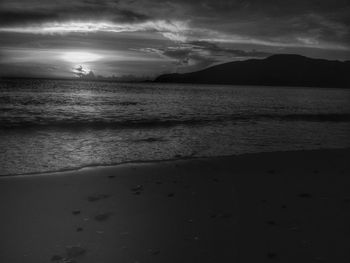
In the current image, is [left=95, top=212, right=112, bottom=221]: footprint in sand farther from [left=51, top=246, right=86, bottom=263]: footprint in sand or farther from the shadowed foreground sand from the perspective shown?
[left=51, top=246, right=86, bottom=263]: footprint in sand

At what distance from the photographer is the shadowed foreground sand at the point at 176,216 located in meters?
4.69

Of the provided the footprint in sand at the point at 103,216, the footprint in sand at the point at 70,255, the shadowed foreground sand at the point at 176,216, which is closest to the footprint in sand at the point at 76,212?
the shadowed foreground sand at the point at 176,216

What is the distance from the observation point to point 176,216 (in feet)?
19.6

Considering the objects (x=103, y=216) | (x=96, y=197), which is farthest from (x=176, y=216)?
(x=96, y=197)

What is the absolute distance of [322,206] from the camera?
6477 mm

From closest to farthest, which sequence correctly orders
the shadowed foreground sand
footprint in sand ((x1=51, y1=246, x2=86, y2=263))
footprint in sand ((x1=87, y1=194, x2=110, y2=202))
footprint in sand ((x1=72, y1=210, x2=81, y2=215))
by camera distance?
1. footprint in sand ((x1=51, y1=246, x2=86, y2=263))
2. the shadowed foreground sand
3. footprint in sand ((x1=72, y1=210, x2=81, y2=215))
4. footprint in sand ((x1=87, y1=194, x2=110, y2=202))

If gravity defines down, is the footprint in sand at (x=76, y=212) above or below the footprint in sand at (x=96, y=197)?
above

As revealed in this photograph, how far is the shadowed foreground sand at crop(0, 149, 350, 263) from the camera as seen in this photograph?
4688 mm

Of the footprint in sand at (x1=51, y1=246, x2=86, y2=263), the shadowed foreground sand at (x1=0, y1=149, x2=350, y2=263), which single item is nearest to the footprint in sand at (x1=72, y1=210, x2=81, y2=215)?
the shadowed foreground sand at (x1=0, y1=149, x2=350, y2=263)

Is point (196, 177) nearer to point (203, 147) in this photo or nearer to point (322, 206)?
point (322, 206)

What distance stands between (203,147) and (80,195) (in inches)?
303

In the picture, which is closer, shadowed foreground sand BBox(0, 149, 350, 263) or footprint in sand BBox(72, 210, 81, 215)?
shadowed foreground sand BBox(0, 149, 350, 263)

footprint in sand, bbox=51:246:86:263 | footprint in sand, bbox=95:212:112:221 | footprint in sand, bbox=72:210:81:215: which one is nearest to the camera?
footprint in sand, bbox=51:246:86:263

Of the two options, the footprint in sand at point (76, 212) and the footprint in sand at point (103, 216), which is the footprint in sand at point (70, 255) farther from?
the footprint in sand at point (76, 212)
